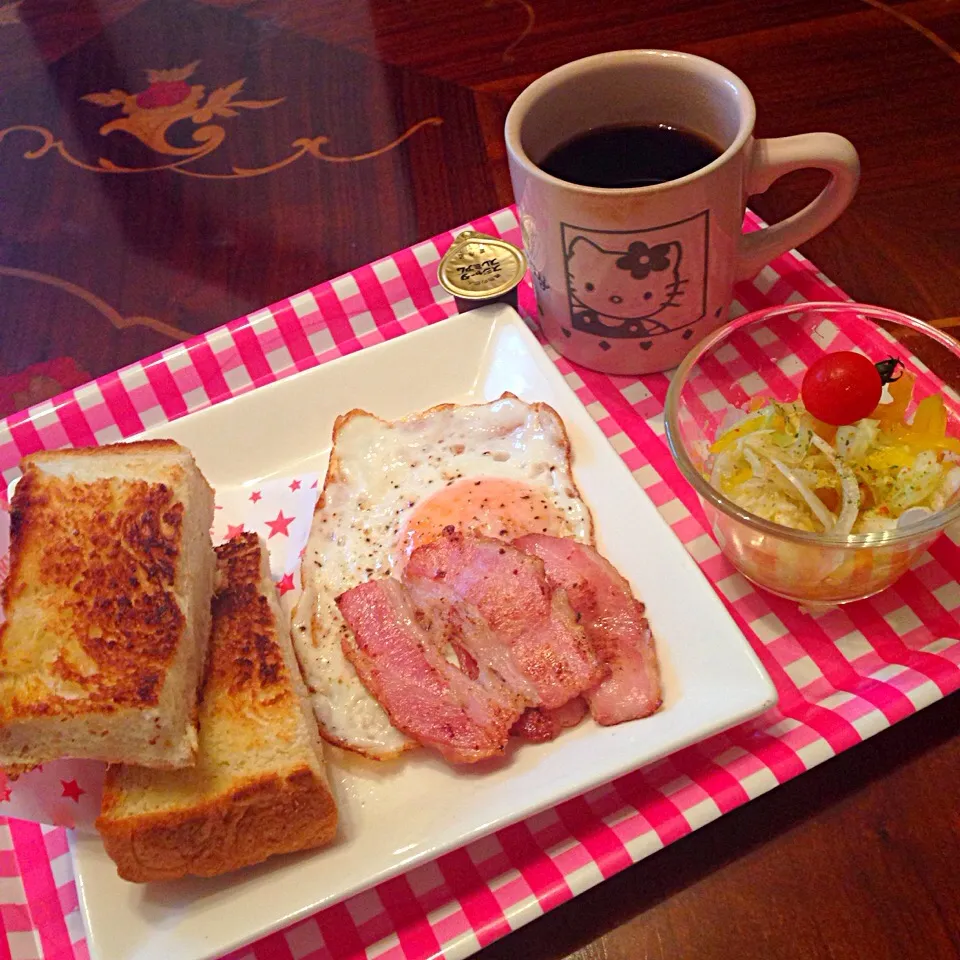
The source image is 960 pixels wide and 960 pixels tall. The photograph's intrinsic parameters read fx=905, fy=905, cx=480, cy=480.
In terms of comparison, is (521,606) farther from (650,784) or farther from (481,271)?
(481,271)

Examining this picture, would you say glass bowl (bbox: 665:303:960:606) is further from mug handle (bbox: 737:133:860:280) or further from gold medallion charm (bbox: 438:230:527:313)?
gold medallion charm (bbox: 438:230:527:313)

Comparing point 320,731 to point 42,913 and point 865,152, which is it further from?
point 865,152

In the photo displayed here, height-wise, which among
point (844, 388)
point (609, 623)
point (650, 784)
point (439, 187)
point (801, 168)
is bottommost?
point (650, 784)

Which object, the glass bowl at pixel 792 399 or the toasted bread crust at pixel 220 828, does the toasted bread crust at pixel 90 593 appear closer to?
the toasted bread crust at pixel 220 828

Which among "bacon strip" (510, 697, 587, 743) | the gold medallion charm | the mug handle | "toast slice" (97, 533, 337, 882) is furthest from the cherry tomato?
"toast slice" (97, 533, 337, 882)

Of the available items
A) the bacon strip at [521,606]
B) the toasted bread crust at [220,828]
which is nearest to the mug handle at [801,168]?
the bacon strip at [521,606]

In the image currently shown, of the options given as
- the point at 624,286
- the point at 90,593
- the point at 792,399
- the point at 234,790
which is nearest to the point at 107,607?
the point at 90,593

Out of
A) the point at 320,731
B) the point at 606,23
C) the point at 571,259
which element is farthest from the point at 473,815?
the point at 606,23
